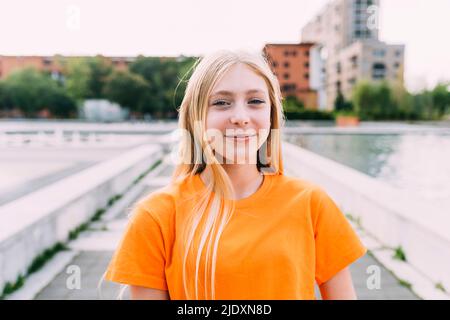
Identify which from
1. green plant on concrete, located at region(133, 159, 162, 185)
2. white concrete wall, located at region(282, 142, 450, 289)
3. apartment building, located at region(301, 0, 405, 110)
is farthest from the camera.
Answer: apartment building, located at region(301, 0, 405, 110)

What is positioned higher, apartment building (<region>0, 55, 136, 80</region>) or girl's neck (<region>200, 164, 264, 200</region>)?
apartment building (<region>0, 55, 136, 80</region>)

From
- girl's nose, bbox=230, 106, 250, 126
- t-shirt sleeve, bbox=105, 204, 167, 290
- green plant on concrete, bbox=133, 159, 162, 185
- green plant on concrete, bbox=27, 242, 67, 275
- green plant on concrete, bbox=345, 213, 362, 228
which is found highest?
girl's nose, bbox=230, 106, 250, 126

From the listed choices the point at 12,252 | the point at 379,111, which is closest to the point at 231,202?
the point at 12,252

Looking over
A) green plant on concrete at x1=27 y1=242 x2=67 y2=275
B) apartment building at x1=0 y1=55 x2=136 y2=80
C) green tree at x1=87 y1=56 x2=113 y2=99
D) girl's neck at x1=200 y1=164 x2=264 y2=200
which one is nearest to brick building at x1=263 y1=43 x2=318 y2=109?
apartment building at x1=0 y1=55 x2=136 y2=80

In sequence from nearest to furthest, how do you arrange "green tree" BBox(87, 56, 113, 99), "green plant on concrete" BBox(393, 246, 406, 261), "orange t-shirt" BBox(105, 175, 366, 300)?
1. "orange t-shirt" BBox(105, 175, 366, 300)
2. "green plant on concrete" BBox(393, 246, 406, 261)
3. "green tree" BBox(87, 56, 113, 99)

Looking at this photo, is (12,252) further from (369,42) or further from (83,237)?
(369,42)

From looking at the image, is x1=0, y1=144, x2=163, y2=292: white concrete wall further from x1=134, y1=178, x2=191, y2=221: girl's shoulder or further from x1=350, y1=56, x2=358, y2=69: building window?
x1=350, y1=56, x2=358, y2=69: building window

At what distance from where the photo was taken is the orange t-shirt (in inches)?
42.5

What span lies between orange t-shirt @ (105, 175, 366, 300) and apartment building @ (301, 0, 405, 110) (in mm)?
58435

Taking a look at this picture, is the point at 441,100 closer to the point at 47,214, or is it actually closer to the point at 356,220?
the point at 356,220

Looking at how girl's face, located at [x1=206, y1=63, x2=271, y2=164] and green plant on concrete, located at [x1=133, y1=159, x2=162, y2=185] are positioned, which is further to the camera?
green plant on concrete, located at [x1=133, y1=159, x2=162, y2=185]

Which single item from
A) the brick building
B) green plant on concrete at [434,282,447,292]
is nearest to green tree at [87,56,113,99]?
the brick building

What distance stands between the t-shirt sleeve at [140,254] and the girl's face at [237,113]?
0.26m
